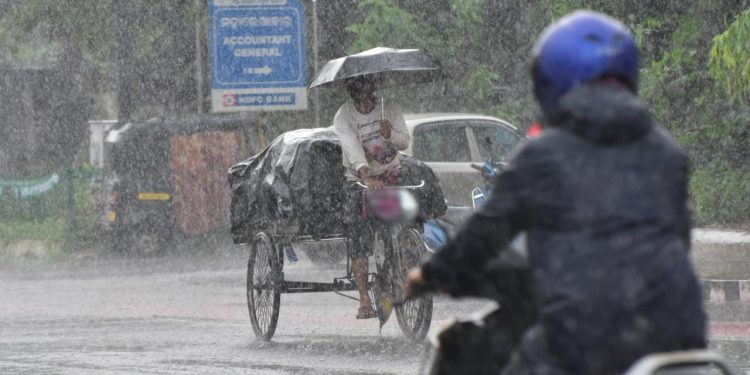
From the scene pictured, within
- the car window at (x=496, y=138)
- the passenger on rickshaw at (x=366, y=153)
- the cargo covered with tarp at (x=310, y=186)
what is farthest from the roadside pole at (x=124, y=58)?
the passenger on rickshaw at (x=366, y=153)

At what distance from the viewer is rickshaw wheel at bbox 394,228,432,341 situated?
979 cm

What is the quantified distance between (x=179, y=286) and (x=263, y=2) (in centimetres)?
615

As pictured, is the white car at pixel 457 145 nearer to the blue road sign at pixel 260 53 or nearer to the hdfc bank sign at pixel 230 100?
the blue road sign at pixel 260 53

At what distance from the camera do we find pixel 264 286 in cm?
1079

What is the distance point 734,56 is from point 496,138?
11.4 feet

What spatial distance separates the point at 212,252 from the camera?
72.5 feet

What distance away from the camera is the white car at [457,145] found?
15.9 metres

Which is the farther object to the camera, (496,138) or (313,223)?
(496,138)

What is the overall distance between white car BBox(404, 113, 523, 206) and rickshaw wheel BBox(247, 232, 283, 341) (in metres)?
4.73

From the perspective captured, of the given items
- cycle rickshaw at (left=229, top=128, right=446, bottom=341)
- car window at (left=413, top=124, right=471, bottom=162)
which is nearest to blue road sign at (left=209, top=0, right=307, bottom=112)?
car window at (left=413, top=124, right=471, bottom=162)

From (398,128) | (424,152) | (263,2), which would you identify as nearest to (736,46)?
(424,152)

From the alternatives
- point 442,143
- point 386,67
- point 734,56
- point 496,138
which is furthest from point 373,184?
point 496,138

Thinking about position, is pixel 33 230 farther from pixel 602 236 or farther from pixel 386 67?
pixel 602 236

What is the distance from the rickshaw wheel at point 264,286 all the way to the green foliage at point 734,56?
206 inches
